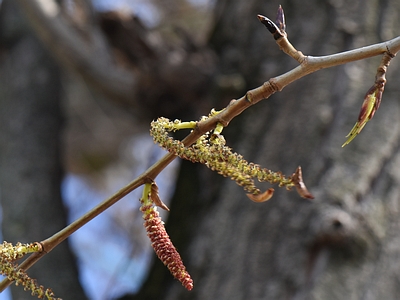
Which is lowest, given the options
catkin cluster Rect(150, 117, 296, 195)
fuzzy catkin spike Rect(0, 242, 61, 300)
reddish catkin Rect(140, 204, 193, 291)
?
fuzzy catkin spike Rect(0, 242, 61, 300)

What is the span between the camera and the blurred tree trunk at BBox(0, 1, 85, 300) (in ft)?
5.32

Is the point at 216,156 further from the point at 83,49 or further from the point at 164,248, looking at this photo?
the point at 83,49

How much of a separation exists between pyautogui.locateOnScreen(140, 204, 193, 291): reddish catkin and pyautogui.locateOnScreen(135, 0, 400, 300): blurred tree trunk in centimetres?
61

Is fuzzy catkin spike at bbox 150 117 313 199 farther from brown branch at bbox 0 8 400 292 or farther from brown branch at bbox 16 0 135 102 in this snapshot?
brown branch at bbox 16 0 135 102

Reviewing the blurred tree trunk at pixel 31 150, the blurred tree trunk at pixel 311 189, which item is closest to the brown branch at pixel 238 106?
the blurred tree trunk at pixel 311 189

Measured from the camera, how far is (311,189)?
1280mm

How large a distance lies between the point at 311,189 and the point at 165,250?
743 millimetres

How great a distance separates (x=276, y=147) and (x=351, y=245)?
37cm

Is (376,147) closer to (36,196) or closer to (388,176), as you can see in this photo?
(388,176)

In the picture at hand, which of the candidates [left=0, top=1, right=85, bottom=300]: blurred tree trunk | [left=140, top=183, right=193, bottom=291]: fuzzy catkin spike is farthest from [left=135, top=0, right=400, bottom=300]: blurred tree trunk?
[left=140, top=183, right=193, bottom=291]: fuzzy catkin spike

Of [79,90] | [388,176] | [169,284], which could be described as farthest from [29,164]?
[79,90]

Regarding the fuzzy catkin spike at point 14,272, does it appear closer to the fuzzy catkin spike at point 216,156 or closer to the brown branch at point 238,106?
the brown branch at point 238,106

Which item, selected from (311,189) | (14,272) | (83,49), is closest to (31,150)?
(83,49)

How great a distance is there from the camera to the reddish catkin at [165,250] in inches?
23.3
